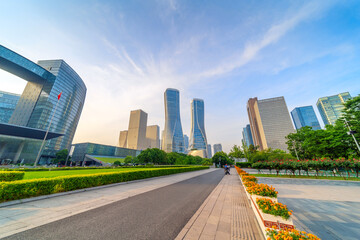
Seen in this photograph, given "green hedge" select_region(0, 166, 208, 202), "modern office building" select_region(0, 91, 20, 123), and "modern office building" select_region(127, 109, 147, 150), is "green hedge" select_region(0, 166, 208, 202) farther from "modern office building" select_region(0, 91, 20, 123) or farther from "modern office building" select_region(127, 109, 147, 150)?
"modern office building" select_region(127, 109, 147, 150)

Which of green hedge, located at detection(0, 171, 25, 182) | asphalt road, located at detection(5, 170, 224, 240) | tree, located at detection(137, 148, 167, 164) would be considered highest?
tree, located at detection(137, 148, 167, 164)

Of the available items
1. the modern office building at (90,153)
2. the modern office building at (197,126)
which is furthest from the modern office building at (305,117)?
the modern office building at (90,153)

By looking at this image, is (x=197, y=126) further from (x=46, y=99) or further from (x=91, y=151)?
(x=46, y=99)

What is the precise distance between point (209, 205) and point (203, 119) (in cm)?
12248

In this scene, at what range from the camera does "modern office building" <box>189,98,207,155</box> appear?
11681 centimetres

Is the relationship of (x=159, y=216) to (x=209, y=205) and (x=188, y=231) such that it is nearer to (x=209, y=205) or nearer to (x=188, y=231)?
(x=188, y=231)

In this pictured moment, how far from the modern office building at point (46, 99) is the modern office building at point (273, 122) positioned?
448ft

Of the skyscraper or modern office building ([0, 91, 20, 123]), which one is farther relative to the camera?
the skyscraper

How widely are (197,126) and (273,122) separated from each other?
65.3m

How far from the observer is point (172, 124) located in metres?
109

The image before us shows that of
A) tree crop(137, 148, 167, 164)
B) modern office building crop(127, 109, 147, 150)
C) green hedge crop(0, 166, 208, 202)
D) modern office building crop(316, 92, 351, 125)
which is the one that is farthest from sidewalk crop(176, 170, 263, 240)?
modern office building crop(127, 109, 147, 150)

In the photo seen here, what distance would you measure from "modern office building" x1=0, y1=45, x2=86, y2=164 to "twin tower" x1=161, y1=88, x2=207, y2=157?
6564cm

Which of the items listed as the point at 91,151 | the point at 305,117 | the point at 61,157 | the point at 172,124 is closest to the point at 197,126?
the point at 172,124

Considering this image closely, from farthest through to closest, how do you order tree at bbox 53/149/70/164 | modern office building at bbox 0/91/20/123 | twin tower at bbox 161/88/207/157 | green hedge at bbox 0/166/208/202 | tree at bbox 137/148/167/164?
1. twin tower at bbox 161/88/207/157
2. modern office building at bbox 0/91/20/123
3. tree at bbox 53/149/70/164
4. tree at bbox 137/148/167/164
5. green hedge at bbox 0/166/208/202
